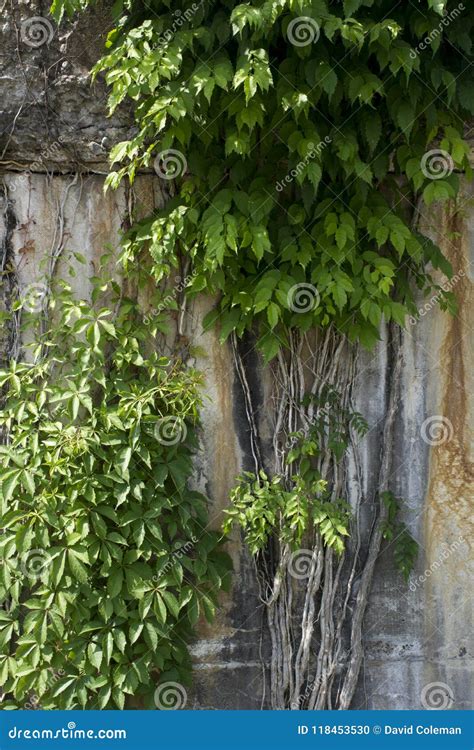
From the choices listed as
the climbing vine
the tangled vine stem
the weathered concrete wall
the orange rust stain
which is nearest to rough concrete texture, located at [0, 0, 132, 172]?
the weathered concrete wall

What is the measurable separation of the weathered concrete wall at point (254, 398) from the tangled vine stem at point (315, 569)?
0.05 meters

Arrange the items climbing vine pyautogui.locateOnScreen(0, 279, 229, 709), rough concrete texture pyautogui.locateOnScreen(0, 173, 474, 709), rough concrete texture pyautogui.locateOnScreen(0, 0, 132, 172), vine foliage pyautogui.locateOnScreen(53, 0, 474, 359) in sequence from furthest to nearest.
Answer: rough concrete texture pyautogui.locateOnScreen(0, 173, 474, 709) → rough concrete texture pyautogui.locateOnScreen(0, 0, 132, 172) → climbing vine pyautogui.locateOnScreen(0, 279, 229, 709) → vine foliage pyautogui.locateOnScreen(53, 0, 474, 359)

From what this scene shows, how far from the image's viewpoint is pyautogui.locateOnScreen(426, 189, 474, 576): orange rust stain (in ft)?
11.5

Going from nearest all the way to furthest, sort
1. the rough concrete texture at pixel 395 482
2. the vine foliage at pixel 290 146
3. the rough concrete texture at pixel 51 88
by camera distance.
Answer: the vine foliage at pixel 290 146, the rough concrete texture at pixel 51 88, the rough concrete texture at pixel 395 482

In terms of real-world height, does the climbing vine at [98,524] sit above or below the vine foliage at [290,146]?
below

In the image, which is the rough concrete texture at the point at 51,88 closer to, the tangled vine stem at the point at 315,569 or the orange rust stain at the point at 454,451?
the tangled vine stem at the point at 315,569

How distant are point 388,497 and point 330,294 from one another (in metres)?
0.88

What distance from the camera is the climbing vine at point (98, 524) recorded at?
3.12 metres

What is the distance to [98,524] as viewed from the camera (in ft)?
10.3

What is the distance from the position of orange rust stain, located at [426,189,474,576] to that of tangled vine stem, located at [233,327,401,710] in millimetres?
215

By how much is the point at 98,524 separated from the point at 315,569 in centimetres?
91

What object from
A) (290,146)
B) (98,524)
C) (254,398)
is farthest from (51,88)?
(98,524)

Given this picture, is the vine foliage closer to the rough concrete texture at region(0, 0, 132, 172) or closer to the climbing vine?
the rough concrete texture at region(0, 0, 132, 172)

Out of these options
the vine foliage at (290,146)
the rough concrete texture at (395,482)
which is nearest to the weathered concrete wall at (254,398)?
the rough concrete texture at (395,482)
